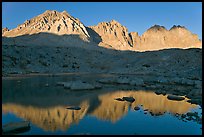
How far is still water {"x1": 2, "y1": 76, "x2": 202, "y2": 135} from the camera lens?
16.3m

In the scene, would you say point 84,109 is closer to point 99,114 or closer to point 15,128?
point 99,114

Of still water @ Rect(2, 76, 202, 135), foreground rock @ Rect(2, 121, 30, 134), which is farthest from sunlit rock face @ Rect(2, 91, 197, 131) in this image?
foreground rock @ Rect(2, 121, 30, 134)

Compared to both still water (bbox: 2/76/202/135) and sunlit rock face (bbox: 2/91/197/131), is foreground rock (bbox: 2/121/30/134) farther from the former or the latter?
sunlit rock face (bbox: 2/91/197/131)

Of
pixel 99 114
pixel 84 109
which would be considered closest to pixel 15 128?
pixel 99 114

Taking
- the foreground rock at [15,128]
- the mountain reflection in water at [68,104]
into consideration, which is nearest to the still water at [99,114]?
the mountain reflection in water at [68,104]

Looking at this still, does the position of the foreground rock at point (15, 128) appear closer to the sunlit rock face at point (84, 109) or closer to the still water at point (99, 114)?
the still water at point (99, 114)

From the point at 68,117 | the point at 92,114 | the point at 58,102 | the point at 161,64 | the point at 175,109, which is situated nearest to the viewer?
the point at 68,117

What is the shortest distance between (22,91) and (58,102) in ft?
30.7

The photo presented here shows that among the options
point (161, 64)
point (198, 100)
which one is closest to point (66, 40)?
point (161, 64)

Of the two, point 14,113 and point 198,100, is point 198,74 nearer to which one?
point 198,100

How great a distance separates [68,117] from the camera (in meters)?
19.2

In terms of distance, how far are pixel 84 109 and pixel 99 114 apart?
1.95 m

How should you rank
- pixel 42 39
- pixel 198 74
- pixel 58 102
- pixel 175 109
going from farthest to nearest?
pixel 42 39, pixel 198 74, pixel 58 102, pixel 175 109

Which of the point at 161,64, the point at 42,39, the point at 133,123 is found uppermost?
the point at 42,39
